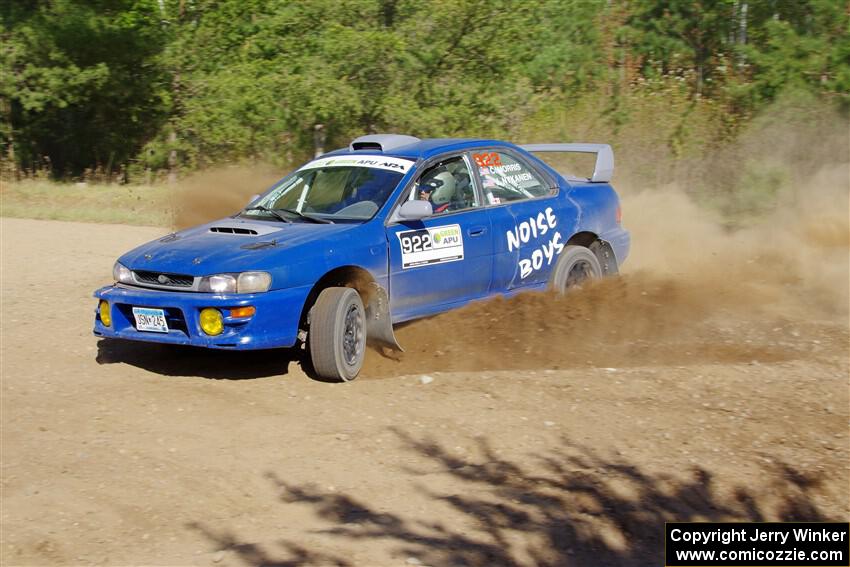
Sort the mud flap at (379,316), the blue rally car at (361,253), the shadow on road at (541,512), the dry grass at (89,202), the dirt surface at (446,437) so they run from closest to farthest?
1. the shadow on road at (541,512)
2. the dirt surface at (446,437)
3. the blue rally car at (361,253)
4. the mud flap at (379,316)
5. the dry grass at (89,202)

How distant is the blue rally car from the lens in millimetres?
6688

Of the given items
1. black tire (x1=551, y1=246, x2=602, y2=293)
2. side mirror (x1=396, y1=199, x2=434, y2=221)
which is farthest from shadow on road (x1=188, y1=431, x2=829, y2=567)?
black tire (x1=551, y1=246, x2=602, y2=293)

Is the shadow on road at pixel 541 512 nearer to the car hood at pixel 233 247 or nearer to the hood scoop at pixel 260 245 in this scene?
the car hood at pixel 233 247

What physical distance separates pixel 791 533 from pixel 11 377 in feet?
17.7

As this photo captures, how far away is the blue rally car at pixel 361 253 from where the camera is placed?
6.69 meters

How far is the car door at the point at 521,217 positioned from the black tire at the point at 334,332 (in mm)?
1568

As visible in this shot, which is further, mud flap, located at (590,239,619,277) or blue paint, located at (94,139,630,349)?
mud flap, located at (590,239,619,277)

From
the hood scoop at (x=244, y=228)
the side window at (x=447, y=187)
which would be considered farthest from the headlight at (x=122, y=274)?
the side window at (x=447, y=187)

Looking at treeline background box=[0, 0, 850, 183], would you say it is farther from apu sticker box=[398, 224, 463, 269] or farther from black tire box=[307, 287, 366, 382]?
black tire box=[307, 287, 366, 382]

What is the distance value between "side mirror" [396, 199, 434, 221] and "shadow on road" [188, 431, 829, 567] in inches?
87.4

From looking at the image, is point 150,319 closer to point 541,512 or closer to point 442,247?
point 442,247

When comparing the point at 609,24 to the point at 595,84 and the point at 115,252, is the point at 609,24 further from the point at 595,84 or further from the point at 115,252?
the point at 115,252

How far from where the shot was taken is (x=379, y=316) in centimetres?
734

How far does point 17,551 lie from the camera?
184 inches
